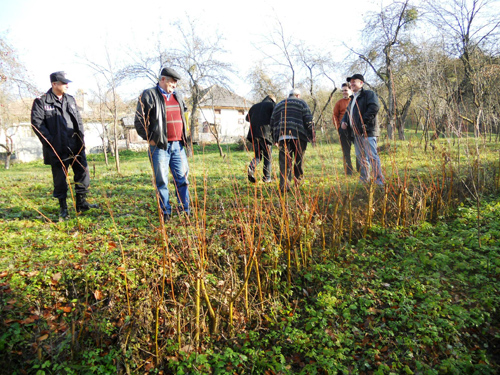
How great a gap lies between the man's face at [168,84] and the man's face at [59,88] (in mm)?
1293

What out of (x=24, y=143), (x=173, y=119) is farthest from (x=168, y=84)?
(x=24, y=143)

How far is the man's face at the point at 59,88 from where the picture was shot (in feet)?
12.7

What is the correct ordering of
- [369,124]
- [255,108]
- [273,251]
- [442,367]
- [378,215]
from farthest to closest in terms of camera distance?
[255,108] < [369,124] < [378,215] < [273,251] < [442,367]

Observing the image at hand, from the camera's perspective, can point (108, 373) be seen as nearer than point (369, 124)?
Yes

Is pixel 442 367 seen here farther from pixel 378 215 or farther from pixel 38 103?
pixel 38 103

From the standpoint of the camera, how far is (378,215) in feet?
13.2

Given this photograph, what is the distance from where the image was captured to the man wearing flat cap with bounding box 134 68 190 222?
140 inches

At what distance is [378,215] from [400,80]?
1311 centimetres

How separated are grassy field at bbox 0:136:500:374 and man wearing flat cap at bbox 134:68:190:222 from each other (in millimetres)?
596

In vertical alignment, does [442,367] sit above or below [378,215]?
below

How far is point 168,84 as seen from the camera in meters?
3.68

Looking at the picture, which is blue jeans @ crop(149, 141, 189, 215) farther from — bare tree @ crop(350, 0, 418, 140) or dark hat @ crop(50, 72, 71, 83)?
bare tree @ crop(350, 0, 418, 140)

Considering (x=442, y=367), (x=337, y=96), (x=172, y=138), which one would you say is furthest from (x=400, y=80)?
(x=442, y=367)

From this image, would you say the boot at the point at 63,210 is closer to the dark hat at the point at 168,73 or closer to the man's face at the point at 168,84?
the man's face at the point at 168,84
